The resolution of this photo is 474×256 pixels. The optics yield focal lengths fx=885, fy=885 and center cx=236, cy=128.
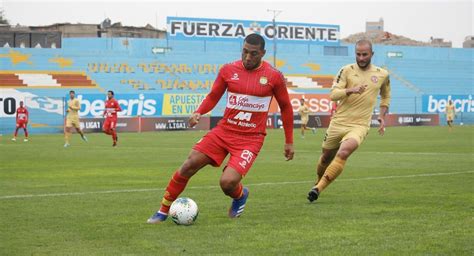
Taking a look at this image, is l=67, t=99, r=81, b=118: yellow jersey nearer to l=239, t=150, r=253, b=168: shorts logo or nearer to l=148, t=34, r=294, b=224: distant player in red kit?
l=148, t=34, r=294, b=224: distant player in red kit

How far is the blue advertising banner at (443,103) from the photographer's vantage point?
74688 millimetres

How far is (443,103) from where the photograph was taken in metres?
75.8

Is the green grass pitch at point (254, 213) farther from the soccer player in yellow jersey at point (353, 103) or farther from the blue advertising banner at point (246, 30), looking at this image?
the blue advertising banner at point (246, 30)

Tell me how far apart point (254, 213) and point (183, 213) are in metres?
1.54

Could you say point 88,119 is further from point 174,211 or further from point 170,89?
point 174,211

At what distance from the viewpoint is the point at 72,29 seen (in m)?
85.9

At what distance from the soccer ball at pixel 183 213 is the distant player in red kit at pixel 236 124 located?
0.28m

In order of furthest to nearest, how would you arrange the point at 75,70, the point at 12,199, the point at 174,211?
1. the point at 75,70
2. the point at 12,199
3. the point at 174,211

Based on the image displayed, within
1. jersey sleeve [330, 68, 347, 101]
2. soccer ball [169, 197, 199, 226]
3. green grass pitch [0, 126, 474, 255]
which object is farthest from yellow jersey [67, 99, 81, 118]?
soccer ball [169, 197, 199, 226]

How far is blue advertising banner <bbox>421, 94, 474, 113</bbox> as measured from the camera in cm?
7469

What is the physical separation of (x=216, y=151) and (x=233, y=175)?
0.35 m

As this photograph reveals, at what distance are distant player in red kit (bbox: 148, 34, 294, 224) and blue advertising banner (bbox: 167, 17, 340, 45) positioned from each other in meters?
62.5

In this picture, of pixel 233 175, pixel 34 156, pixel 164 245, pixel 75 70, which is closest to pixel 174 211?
pixel 233 175

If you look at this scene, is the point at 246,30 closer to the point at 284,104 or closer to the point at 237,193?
the point at 284,104
